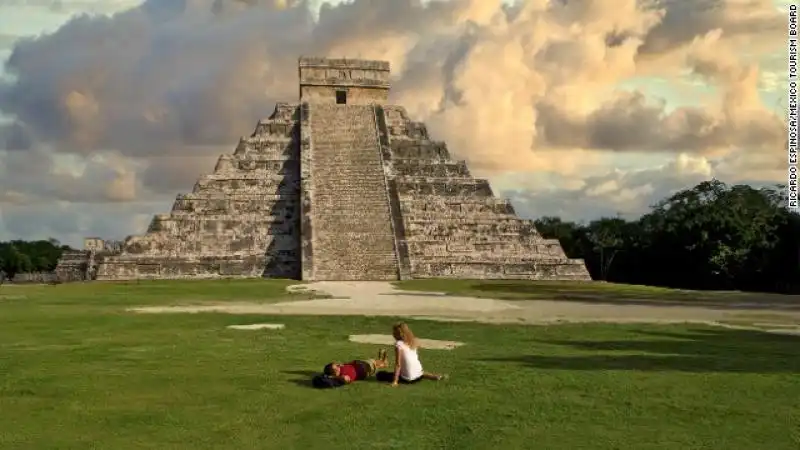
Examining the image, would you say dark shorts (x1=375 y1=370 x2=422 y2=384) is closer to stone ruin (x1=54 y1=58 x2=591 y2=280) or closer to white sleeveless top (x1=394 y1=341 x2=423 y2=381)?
white sleeveless top (x1=394 y1=341 x2=423 y2=381)

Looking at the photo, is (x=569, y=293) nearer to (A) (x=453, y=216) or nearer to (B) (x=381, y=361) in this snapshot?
(A) (x=453, y=216)

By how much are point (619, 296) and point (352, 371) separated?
1710cm

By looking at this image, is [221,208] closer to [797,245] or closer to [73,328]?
[73,328]

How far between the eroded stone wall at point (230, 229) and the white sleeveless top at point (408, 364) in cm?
2306

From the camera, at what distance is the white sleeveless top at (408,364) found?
28.6 feet

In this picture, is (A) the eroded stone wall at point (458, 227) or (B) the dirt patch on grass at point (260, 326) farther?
(A) the eroded stone wall at point (458, 227)

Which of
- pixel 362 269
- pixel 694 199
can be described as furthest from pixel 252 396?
pixel 694 199

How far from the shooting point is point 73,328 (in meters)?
14.0

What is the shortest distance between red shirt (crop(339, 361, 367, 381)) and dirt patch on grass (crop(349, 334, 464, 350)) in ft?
8.84

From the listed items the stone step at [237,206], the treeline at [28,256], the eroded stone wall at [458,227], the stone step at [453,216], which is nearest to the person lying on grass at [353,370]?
the eroded stone wall at [458,227]

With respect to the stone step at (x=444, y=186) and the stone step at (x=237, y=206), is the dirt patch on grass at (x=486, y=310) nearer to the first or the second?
the stone step at (x=237, y=206)

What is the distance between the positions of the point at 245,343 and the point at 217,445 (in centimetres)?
556

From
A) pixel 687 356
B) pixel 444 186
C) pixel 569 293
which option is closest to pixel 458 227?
pixel 444 186

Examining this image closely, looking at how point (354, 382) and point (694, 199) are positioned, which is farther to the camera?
point (694, 199)
